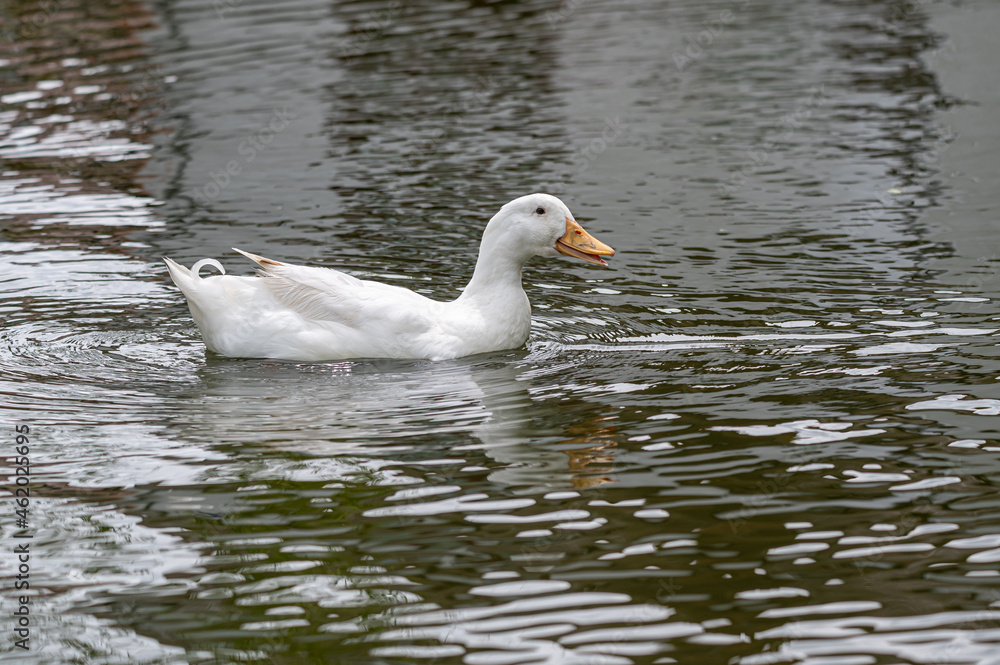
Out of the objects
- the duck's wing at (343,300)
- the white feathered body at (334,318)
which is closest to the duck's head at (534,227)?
the white feathered body at (334,318)

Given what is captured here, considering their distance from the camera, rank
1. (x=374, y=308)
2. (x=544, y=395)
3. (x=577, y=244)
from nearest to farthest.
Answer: (x=544, y=395)
(x=374, y=308)
(x=577, y=244)

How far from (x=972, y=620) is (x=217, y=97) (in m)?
14.0

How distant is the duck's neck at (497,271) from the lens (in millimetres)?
7539

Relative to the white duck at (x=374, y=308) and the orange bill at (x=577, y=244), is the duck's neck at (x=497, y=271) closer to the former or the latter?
the white duck at (x=374, y=308)

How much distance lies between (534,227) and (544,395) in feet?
3.98

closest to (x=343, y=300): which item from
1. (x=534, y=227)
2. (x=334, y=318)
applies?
(x=334, y=318)

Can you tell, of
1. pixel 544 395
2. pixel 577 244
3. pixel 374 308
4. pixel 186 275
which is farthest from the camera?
pixel 577 244

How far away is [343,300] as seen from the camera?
24.0ft

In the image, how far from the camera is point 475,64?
18.1 meters

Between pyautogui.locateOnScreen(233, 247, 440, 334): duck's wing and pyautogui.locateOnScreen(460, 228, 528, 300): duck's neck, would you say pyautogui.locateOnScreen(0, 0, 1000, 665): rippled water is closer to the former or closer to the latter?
pyautogui.locateOnScreen(233, 247, 440, 334): duck's wing

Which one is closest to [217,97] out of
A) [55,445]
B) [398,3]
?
[398,3]

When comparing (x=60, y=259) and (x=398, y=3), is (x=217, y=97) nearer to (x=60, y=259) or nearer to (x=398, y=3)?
(x=60, y=259)

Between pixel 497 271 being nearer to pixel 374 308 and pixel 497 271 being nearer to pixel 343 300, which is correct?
pixel 374 308

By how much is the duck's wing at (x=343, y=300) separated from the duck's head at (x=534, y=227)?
60cm
